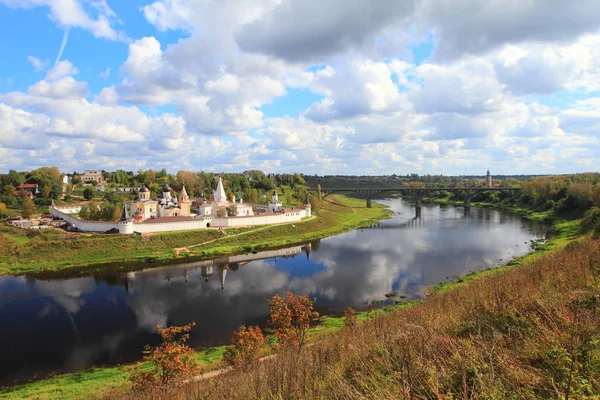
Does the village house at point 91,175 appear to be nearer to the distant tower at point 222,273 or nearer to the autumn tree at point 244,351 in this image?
the distant tower at point 222,273

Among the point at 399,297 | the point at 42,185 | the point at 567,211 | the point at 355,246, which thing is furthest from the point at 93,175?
the point at 567,211

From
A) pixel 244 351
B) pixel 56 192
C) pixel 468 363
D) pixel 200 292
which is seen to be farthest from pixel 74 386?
pixel 56 192

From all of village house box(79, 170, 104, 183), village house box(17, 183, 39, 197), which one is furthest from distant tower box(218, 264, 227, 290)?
village house box(79, 170, 104, 183)

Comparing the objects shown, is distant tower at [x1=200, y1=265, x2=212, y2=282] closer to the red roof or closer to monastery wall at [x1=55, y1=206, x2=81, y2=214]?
the red roof

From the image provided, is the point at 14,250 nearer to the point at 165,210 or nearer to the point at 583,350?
the point at 165,210

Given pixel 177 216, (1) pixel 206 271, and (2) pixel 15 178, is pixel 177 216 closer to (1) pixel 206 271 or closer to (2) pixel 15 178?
(1) pixel 206 271

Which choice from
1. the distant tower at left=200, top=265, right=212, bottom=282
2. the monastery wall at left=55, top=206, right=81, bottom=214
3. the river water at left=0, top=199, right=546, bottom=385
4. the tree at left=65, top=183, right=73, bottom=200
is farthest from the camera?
the tree at left=65, top=183, right=73, bottom=200
